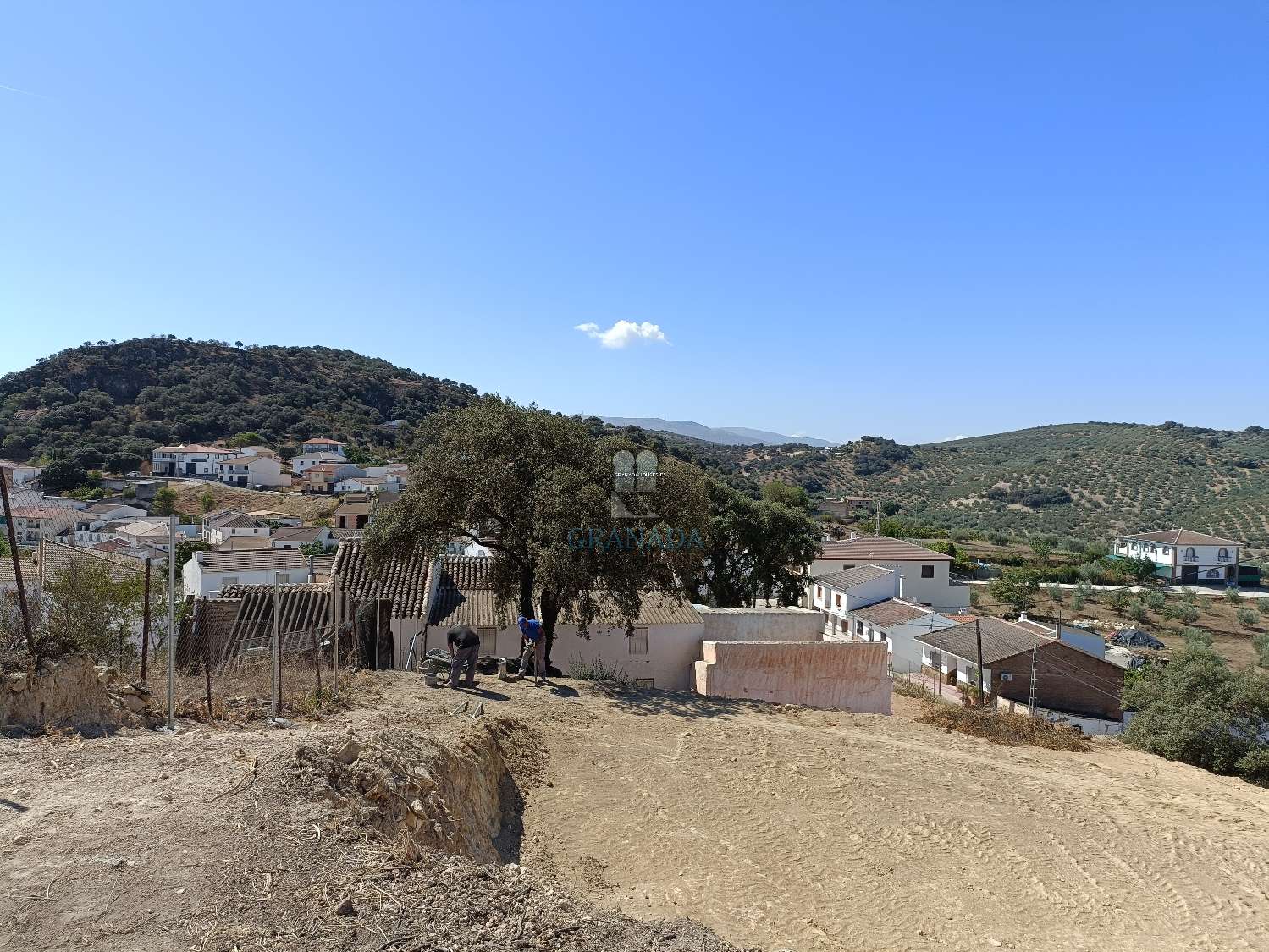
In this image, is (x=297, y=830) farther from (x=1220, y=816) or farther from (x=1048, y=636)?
(x=1048, y=636)

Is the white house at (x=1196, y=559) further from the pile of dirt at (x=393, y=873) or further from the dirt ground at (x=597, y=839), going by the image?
the pile of dirt at (x=393, y=873)

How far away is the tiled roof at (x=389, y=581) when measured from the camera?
18.6 m

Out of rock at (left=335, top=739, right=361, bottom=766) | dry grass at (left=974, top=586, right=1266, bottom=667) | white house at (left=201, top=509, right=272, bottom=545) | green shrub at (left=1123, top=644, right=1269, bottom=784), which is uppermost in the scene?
rock at (left=335, top=739, right=361, bottom=766)

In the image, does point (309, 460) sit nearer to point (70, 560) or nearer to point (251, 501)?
point (251, 501)

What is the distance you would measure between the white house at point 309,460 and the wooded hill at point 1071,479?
2419 inches

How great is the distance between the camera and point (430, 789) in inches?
283

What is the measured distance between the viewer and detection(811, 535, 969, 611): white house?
40.7 meters

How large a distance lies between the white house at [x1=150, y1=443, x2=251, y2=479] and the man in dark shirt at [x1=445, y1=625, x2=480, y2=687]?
3241 inches

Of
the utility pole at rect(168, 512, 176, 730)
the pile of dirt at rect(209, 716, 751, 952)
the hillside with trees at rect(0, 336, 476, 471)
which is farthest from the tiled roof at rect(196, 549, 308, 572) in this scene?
the hillside with trees at rect(0, 336, 476, 471)

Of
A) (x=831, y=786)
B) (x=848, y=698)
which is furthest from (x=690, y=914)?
(x=848, y=698)

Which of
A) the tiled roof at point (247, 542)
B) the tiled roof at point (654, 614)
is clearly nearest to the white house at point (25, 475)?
the tiled roof at point (247, 542)

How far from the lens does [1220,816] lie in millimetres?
11180

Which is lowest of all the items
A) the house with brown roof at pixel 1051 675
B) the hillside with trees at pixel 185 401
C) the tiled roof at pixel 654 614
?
the house with brown roof at pixel 1051 675

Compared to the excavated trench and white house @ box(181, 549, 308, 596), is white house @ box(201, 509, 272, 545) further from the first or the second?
the excavated trench
